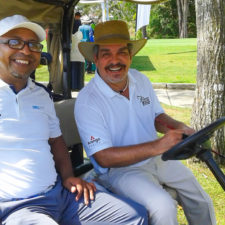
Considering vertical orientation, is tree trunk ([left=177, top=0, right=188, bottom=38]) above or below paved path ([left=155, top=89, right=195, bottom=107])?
above

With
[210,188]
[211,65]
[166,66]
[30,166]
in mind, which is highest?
[211,65]

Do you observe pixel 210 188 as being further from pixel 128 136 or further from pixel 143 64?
pixel 143 64

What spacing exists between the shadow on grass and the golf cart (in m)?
8.44

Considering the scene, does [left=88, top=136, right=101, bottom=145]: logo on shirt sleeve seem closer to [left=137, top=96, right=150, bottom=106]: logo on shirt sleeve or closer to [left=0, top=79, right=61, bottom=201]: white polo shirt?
[left=0, top=79, right=61, bottom=201]: white polo shirt

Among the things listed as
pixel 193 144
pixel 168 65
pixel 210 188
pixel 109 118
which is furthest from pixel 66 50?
pixel 168 65

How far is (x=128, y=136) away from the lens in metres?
2.42

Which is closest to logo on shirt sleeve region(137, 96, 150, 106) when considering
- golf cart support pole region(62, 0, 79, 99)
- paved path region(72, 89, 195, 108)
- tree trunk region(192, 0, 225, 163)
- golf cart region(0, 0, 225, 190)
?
golf cart region(0, 0, 225, 190)

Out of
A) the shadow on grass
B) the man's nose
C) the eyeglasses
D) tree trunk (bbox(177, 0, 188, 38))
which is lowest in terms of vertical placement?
→ the shadow on grass

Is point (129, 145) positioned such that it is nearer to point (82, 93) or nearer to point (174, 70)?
point (82, 93)

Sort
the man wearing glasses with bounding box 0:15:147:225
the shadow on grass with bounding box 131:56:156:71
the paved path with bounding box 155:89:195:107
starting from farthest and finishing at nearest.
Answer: the shadow on grass with bounding box 131:56:156:71 → the paved path with bounding box 155:89:195:107 → the man wearing glasses with bounding box 0:15:147:225

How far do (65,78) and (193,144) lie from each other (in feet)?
5.91

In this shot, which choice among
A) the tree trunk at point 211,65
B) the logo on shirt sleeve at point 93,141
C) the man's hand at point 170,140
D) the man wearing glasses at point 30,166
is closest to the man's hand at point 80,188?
the man wearing glasses at point 30,166

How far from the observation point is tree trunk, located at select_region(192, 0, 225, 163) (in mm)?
3891

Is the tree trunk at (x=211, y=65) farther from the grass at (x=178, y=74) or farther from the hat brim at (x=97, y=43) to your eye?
the hat brim at (x=97, y=43)
